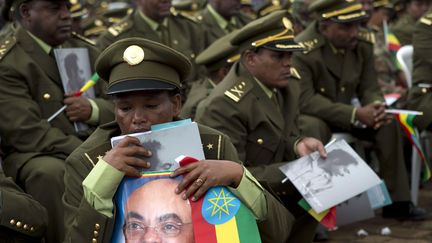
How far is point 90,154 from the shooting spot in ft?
9.44

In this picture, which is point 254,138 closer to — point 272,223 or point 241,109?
point 241,109

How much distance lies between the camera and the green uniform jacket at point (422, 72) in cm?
588

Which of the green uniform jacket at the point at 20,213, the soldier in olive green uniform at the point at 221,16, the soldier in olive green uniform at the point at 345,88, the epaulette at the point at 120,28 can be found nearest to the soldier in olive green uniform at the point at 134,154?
the green uniform jacket at the point at 20,213

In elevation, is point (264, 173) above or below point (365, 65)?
above

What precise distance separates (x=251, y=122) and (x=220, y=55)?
1.26m

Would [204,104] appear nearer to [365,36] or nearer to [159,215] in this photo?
[159,215]

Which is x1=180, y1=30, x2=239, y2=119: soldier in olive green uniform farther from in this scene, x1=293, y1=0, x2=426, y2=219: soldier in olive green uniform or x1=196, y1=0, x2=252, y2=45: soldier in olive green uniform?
x1=196, y1=0, x2=252, y2=45: soldier in olive green uniform

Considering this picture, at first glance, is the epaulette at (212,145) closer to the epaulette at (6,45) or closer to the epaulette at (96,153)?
the epaulette at (96,153)

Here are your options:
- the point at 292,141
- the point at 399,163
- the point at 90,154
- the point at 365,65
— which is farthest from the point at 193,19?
the point at 90,154

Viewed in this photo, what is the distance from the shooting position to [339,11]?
608 centimetres

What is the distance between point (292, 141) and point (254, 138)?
0.80 feet

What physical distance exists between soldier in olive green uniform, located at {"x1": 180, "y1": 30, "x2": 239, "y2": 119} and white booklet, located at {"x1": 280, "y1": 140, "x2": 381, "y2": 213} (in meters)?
1.46

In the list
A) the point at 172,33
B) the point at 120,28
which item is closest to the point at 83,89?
the point at 120,28

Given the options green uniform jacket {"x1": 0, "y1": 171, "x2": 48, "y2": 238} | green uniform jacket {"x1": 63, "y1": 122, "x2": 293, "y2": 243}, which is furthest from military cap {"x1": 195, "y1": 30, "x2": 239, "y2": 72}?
green uniform jacket {"x1": 63, "y1": 122, "x2": 293, "y2": 243}
